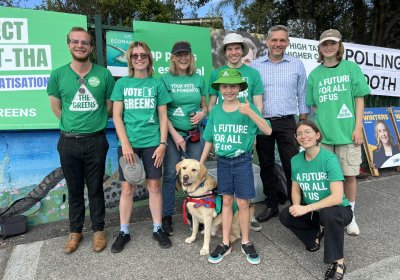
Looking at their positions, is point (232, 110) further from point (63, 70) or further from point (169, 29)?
point (169, 29)

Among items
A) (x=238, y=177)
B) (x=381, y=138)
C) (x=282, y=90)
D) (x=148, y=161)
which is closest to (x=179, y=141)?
(x=148, y=161)

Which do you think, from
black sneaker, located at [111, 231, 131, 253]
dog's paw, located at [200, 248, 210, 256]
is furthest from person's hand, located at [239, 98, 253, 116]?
black sneaker, located at [111, 231, 131, 253]

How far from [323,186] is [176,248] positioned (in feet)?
5.24

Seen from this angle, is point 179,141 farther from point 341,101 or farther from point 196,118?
point 341,101

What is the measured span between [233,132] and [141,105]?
0.96 meters

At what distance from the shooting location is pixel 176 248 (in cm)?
324

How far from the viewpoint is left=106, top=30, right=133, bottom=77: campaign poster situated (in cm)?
411

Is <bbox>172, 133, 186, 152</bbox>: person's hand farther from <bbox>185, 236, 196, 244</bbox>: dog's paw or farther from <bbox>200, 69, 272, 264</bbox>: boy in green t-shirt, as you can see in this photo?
<bbox>185, 236, 196, 244</bbox>: dog's paw

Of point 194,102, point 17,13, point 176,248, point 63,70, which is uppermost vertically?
point 17,13

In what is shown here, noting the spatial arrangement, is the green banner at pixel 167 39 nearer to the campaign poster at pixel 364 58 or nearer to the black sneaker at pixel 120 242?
the campaign poster at pixel 364 58

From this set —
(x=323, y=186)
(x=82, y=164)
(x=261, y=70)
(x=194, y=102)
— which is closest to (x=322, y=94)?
(x=261, y=70)

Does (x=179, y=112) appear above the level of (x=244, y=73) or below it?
below

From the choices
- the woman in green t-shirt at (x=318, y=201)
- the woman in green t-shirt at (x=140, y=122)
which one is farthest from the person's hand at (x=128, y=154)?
the woman in green t-shirt at (x=318, y=201)

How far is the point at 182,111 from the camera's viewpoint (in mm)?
3410
